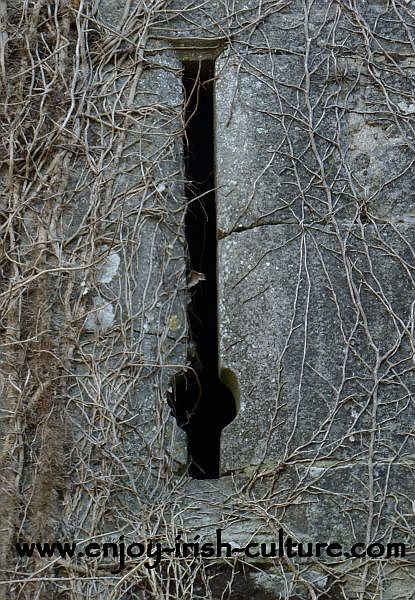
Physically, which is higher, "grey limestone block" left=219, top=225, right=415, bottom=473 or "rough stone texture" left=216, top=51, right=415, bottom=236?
"rough stone texture" left=216, top=51, right=415, bottom=236

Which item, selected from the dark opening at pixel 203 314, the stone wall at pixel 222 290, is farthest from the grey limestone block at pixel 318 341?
the dark opening at pixel 203 314

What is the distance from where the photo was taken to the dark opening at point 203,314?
3.97 metres

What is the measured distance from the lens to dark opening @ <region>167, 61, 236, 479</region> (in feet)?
13.0

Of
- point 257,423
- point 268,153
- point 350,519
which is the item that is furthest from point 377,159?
point 350,519

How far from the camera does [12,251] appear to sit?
3592 millimetres

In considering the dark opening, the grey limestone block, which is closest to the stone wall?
the grey limestone block

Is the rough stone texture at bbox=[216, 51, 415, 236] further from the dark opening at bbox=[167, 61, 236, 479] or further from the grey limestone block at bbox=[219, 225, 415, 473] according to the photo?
the dark opening at bbox=[167, 61, 236, 479]

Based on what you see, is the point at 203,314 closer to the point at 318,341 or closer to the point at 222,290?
the point at 222,290

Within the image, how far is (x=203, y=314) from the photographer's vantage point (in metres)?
4.10

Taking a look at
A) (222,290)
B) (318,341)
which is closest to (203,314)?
(222,290)

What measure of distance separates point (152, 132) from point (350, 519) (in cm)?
157

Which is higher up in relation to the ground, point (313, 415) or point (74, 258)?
point (74, 258)

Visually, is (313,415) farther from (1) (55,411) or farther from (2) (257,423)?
(1) (55,411)

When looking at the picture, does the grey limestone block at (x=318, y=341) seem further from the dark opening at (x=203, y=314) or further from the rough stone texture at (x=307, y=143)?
the dark opening at (x=203, y=314)
